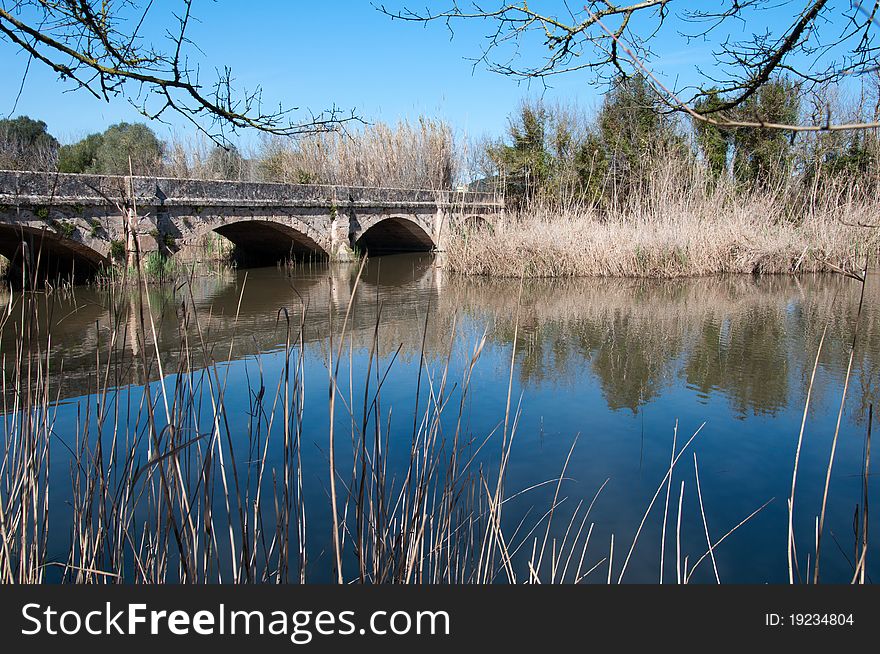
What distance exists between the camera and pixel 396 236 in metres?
20.1

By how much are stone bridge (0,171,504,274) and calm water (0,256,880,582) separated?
1.39m

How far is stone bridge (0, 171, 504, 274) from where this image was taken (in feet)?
32.4

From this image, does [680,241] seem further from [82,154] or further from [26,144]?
[26,144]

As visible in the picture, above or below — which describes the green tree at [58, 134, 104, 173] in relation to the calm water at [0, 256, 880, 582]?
above

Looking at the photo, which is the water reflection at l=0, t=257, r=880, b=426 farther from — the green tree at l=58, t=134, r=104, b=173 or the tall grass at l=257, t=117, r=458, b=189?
the green tree at l=58, t=134, r=104, b=173

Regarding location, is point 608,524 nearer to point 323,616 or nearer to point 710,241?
point 323,616

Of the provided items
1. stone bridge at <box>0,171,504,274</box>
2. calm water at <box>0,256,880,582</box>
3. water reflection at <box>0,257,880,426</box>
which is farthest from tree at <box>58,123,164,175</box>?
calm water at <box>0,256,880,582</box>

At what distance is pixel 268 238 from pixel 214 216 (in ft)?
10.1

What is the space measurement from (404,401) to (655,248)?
23.2 feet

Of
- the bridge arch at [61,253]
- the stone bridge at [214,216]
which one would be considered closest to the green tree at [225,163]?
the stone bridge at [214,216]

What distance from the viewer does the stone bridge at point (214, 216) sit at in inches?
389

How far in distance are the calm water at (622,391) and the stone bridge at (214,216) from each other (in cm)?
139

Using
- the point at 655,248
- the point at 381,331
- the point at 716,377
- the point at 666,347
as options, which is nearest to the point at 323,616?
the point at 716,377

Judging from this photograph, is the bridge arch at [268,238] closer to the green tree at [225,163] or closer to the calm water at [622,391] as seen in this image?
the calm water at [622,391]
